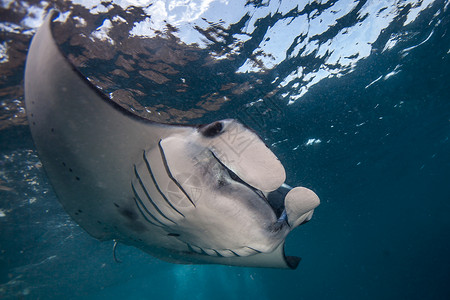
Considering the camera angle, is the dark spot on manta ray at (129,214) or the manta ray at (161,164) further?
the dark spot on manta ray at (129,214)

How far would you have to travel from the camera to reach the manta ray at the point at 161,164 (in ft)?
5.47

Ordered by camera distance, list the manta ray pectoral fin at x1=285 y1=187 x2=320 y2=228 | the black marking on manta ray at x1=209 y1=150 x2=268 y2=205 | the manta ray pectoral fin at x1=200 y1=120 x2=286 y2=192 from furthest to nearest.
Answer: the manta ray pectoral fin at x1=285 y1=187 x2=320 y2=228 < the black marking on manta ray at x1=209 y1=150 x2=268 y2=205 < the manta ray pectoral fin at x1=200 y1=120 x2=286 y2=192

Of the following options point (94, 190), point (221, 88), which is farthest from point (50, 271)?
point (94, 190)

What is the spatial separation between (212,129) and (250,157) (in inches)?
14.5

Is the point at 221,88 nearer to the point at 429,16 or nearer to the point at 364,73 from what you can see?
the point at 364,73

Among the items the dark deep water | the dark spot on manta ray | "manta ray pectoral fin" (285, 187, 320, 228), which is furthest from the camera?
the dark deep water

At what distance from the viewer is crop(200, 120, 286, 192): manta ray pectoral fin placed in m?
1.54

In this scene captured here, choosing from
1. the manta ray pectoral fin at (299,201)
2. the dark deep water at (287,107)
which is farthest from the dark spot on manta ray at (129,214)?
the dark deep water at (287,107)

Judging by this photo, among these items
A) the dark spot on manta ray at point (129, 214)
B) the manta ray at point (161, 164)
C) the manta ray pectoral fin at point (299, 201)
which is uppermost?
the manta ray pectoral fin at point (299, 201)

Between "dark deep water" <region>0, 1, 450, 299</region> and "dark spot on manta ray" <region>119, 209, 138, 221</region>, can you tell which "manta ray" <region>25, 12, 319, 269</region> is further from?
"dark deep water" <region>0, 1, 450, 299</region>

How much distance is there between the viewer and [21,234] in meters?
12.0

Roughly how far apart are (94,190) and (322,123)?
1050 cm

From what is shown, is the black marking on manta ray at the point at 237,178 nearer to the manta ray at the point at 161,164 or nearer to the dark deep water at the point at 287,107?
the manta ray at the point at 161,164

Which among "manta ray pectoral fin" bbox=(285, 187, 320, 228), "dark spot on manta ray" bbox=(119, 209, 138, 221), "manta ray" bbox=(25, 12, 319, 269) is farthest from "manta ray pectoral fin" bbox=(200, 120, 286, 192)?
"dark spot on manta ray" bbox=(119, 209, 138, 221)
